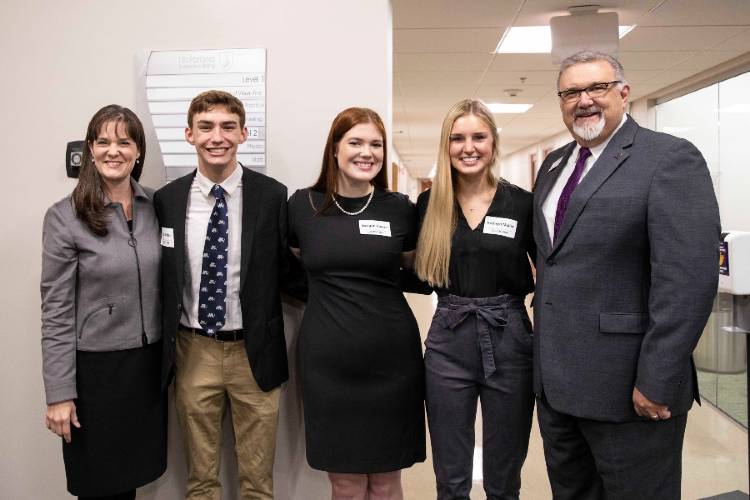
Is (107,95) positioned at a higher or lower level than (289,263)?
higher

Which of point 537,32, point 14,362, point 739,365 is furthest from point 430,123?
point 14,362

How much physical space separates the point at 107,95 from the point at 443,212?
1611 mm

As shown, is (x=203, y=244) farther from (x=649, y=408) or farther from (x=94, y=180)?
(x=649, y=408)

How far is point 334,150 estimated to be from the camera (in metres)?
1.89

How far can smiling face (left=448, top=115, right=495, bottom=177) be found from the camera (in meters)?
1.77

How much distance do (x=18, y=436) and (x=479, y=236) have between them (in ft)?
7.45

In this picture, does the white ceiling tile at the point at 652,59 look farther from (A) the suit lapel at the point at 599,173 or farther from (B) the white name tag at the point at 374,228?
(B) the white name tag at the point at 374,228

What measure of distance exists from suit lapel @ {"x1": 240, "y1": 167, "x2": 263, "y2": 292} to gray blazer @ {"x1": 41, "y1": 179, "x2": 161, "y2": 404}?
1.01ft

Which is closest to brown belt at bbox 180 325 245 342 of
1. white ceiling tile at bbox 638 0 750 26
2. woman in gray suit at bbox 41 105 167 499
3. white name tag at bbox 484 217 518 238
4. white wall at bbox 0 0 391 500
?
woman in gray suit at bbox 41 105 167 499

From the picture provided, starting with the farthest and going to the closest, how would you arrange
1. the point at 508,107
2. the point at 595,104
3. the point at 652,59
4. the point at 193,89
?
the point at 508,107 < the point at 652,59 < the point at 193,89 < the point at 595,104

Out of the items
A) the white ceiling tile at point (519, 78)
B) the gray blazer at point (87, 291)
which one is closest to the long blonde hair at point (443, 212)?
the gray blazer at point (87, 291)

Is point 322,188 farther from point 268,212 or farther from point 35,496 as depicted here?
point 35,496

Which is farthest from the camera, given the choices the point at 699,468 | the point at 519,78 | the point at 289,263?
the point at 519,78

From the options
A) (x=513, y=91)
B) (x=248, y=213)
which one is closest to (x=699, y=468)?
(x=248, y=213)
